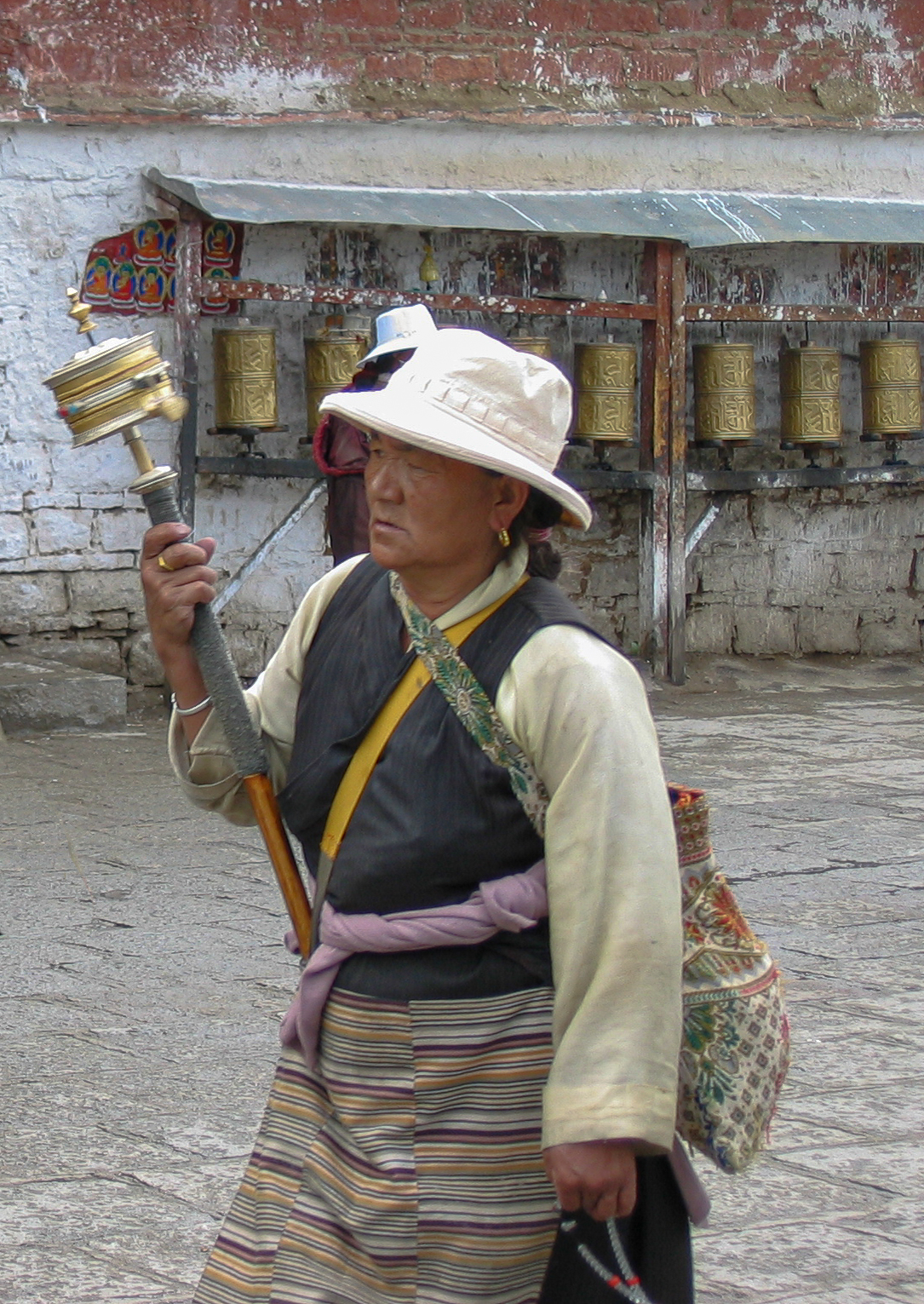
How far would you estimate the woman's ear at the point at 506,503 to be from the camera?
2174 mm

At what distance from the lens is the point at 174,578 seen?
2.20 metres

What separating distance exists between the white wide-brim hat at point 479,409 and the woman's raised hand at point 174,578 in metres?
0.25

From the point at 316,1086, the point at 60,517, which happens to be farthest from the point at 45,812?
the point at 316,1086

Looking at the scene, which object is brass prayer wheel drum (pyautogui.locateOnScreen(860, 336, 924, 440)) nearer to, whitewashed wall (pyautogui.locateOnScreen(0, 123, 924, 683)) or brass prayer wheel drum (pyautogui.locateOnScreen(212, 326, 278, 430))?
whitewashed wall (pyautogui.locateOnScreen(0, 123, 924, 683))

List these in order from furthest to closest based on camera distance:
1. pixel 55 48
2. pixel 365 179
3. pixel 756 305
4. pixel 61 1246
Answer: pixel 756 305, pixel 365 179, pixel 55 48, pixel 61 1246

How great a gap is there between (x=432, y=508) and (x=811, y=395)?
8.17 meters

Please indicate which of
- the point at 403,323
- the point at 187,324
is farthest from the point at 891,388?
the point at 403,323

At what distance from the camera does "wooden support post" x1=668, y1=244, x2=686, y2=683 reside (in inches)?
375

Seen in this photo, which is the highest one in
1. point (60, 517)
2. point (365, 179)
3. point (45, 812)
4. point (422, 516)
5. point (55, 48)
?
point (55, 48)

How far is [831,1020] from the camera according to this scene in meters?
4.24

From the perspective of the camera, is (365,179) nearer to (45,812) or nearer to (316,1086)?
(45,812)

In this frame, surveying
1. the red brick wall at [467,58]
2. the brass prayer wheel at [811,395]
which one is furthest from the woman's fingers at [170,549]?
the brass prayer wheel at [811,395]

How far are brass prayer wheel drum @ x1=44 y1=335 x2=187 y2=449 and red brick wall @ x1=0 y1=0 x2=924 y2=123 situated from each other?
21.9ft

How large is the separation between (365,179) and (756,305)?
214 cm
